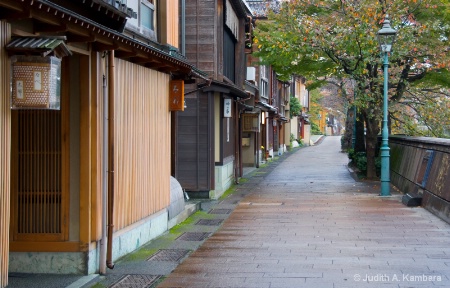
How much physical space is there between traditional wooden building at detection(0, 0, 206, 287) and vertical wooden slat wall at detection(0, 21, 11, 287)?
Answer: 0.03 feet

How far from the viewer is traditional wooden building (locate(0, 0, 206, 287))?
24.3 feet

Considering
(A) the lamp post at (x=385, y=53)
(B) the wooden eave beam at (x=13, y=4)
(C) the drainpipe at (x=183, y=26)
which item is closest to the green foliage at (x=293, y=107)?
(A) the lamp post at (x=385, y=53)

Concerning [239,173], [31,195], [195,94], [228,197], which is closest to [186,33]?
[195,94]

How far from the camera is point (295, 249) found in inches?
479

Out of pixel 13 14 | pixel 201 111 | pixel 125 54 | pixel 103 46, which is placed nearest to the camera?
pixel 13 14

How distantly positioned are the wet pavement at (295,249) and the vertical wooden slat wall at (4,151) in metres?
1.88

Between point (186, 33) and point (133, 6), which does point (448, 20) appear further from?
point (133, 6)

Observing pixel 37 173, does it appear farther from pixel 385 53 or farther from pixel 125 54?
pixel 385 53

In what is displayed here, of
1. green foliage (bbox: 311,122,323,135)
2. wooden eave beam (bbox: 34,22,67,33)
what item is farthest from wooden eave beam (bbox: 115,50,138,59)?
green foliage (bbox: 311,122,323,135)

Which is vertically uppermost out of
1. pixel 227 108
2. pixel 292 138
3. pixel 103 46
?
pixel 103 46

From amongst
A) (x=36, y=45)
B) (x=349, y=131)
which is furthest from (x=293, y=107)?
(x=36, y=45)

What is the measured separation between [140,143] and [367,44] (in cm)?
1287

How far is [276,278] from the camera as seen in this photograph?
970 centimetres

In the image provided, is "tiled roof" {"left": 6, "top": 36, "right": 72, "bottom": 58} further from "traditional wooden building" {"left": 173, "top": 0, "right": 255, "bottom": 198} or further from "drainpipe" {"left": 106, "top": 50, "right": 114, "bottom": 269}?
"traditional wooden building" {"left": 173, "top": 0, "right": 255, "bottom": 198}
